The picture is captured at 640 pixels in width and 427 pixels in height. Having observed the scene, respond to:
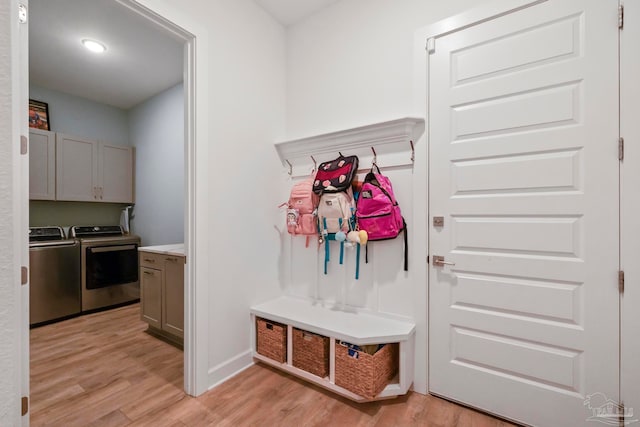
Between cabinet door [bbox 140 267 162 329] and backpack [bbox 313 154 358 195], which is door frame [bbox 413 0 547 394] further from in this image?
cabinet door [bbox 140 267 162 329]

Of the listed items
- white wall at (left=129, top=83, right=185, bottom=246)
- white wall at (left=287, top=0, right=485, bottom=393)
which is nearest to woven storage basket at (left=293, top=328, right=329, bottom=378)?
white wall at (left=287, top=0, right=485, bottom=393)

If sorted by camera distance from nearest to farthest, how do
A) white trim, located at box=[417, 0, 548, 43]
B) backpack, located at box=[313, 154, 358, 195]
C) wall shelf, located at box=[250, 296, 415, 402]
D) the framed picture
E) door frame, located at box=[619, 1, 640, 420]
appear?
1. door frame, located at box=[619, 1, 640, 420]
2. white trim, located at box=[417, 0, 548, 43]
3. wall shelf, located at box=[250, 296, 415, 402]
4. backpack, located at box=[313, 154, 358, 195]
5. the framed picture

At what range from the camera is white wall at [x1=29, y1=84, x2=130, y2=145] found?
11.8ft

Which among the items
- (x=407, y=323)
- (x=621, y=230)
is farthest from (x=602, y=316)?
(x=407, y=323)

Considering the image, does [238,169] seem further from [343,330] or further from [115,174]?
[115,174]

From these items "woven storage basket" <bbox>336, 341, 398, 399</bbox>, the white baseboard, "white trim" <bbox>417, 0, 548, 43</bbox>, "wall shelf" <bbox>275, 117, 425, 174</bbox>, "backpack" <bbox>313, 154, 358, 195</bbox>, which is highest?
"white trim" <bbox>417, 0, 548, 43</bbox>

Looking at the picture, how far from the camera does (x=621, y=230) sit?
1413 millimetres

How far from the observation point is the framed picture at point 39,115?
3395 mm

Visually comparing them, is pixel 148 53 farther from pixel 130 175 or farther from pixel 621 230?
pixel 621 230

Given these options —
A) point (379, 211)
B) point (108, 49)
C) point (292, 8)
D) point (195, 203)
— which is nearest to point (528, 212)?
point (379, 211)

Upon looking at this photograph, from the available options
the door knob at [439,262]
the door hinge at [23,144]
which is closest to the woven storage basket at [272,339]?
the door knob at [439,262]

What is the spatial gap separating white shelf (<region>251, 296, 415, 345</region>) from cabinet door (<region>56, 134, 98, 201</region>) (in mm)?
3007

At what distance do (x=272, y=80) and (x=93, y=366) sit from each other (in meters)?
2.67

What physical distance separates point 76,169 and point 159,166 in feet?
3.15
